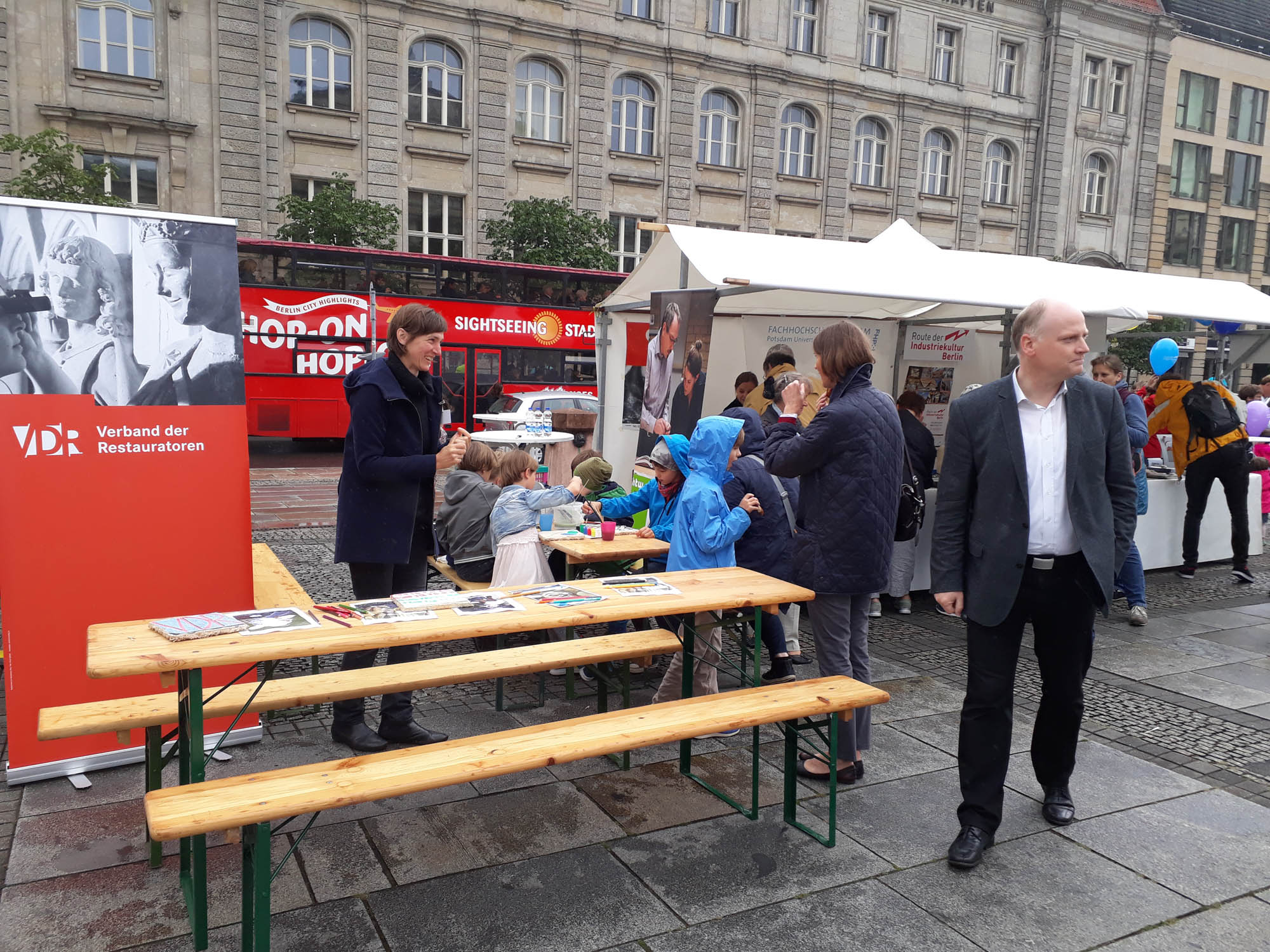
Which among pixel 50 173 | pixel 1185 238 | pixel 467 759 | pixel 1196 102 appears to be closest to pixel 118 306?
pixel 467 759

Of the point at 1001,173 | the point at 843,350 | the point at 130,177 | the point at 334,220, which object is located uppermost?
the point at 1001,173

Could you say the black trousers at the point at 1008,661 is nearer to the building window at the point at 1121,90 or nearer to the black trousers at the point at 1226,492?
the black trousers at the point at 1226,492

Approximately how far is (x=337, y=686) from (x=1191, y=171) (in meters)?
48.9

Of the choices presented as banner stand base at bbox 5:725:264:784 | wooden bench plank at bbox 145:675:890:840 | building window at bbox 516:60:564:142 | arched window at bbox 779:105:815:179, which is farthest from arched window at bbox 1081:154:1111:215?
banner stand base at bbox 5:725:264:784

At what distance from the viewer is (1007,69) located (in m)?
37.6

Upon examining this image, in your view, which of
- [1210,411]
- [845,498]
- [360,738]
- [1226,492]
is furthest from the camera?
[1226,492]

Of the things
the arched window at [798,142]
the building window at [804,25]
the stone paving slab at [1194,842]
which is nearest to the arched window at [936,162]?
the arched window at [798,142]

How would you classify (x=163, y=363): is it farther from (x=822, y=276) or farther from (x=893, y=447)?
(x=822, y=276)

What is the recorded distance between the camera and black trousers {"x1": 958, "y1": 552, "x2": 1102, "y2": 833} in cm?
351

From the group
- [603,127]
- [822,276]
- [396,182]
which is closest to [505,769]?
[822,276]

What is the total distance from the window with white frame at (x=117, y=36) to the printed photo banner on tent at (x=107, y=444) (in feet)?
79.5

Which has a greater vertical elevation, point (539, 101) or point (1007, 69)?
point (1007, 69)

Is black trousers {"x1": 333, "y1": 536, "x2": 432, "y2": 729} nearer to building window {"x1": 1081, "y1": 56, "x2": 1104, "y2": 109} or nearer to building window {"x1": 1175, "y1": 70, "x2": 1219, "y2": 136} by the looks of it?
building window {"x1": 1081, "y1": 56, "x2": 1104, "y2": 109}

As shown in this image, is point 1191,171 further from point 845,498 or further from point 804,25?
point 845,498
